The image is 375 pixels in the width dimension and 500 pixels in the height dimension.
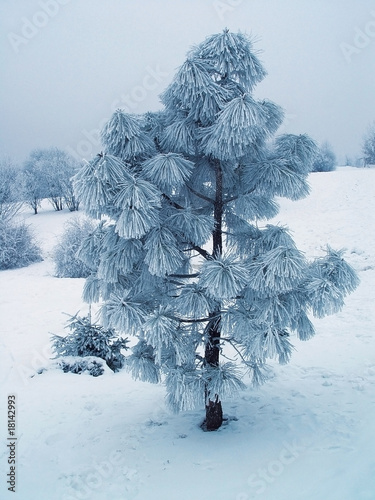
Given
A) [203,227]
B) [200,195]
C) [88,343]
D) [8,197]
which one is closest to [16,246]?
[8,197]

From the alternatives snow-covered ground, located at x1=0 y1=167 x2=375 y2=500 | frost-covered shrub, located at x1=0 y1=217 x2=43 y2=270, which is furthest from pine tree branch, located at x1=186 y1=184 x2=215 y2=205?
frost-covered shrub, located at x1=0 y1=217 x2=43 y2=270

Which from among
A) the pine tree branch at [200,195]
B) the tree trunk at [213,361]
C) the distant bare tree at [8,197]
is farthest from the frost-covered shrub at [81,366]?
the distant bare tree at [8,197]

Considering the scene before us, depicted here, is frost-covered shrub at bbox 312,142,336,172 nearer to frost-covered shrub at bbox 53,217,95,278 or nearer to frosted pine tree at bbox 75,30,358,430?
frost-covered shrub at bbox 53,217,95,278

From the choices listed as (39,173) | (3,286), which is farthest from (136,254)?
(39,173)

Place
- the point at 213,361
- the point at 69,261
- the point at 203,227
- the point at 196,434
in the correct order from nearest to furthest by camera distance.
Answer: the point at 203,227 < the point at 213,361 < the point at 196,434 < the point at 69,261

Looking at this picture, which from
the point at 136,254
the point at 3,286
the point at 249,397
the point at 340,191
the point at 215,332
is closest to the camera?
the point at 136,254

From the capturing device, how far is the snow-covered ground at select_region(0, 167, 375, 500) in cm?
377

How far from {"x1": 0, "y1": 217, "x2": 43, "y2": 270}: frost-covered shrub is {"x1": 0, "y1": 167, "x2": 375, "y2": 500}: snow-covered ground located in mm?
11362

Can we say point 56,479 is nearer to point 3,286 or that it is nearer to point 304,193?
point 304,193

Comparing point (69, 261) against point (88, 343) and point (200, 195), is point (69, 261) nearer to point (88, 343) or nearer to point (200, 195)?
point (88, 343)

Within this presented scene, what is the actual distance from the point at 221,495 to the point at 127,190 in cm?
316

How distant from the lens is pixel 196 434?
4.76m

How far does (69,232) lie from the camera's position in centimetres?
1884

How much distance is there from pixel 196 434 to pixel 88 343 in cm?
309
